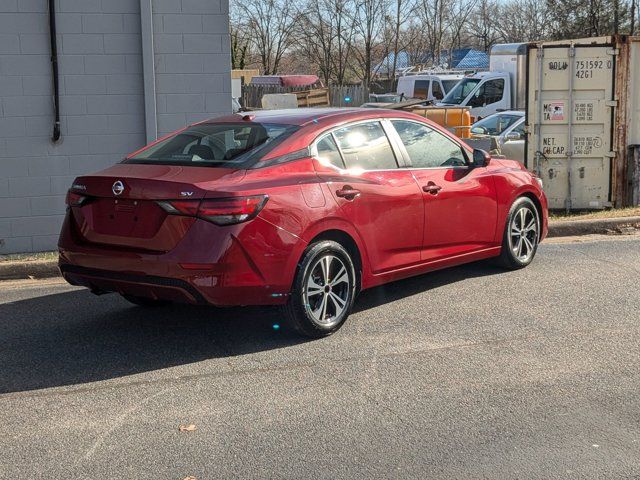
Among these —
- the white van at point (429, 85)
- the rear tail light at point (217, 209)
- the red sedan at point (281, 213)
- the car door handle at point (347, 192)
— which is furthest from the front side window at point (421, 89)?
the rear tail light at point (217, 209)

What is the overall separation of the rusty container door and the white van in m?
16.0

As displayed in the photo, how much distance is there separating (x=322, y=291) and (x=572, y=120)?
752 cm

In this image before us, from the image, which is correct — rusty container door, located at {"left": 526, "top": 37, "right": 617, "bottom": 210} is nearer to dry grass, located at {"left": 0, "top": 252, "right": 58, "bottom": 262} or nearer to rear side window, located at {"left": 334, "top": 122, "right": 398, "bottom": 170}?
rear side window, located at {"left": 334, "top": 122, "right": 398, "bottom": 170}

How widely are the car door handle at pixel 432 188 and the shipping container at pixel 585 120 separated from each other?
5772 mm

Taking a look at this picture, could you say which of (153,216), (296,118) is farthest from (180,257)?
(296,118)

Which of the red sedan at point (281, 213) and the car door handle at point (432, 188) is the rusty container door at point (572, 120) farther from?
the car door handle at point (432, 188)

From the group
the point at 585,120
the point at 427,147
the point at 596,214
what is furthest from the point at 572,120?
the point at 427,147

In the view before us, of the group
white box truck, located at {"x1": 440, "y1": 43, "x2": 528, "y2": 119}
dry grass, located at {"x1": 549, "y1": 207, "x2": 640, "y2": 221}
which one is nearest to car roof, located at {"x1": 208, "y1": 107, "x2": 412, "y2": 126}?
dry grass, located at {"x1": 549, "y1": 207, "x2": 640, "y2": 221}

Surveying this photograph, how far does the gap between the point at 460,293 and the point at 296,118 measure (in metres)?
2.17

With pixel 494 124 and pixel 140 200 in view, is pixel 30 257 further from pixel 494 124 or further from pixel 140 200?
pixel 494 124

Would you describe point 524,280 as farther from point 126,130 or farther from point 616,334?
point 126,130

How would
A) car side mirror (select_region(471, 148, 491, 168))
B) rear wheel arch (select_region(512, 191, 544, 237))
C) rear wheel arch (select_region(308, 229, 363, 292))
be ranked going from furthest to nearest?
rear wheel arch (select_region(512, 191, 544, 237)) < car side mirror (select_region(471, 148, 491, 168)) < rear wheel arch (select_region(308, 229, 363, 292))

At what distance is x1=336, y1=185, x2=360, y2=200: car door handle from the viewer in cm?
649

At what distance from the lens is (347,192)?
655 centimetres
